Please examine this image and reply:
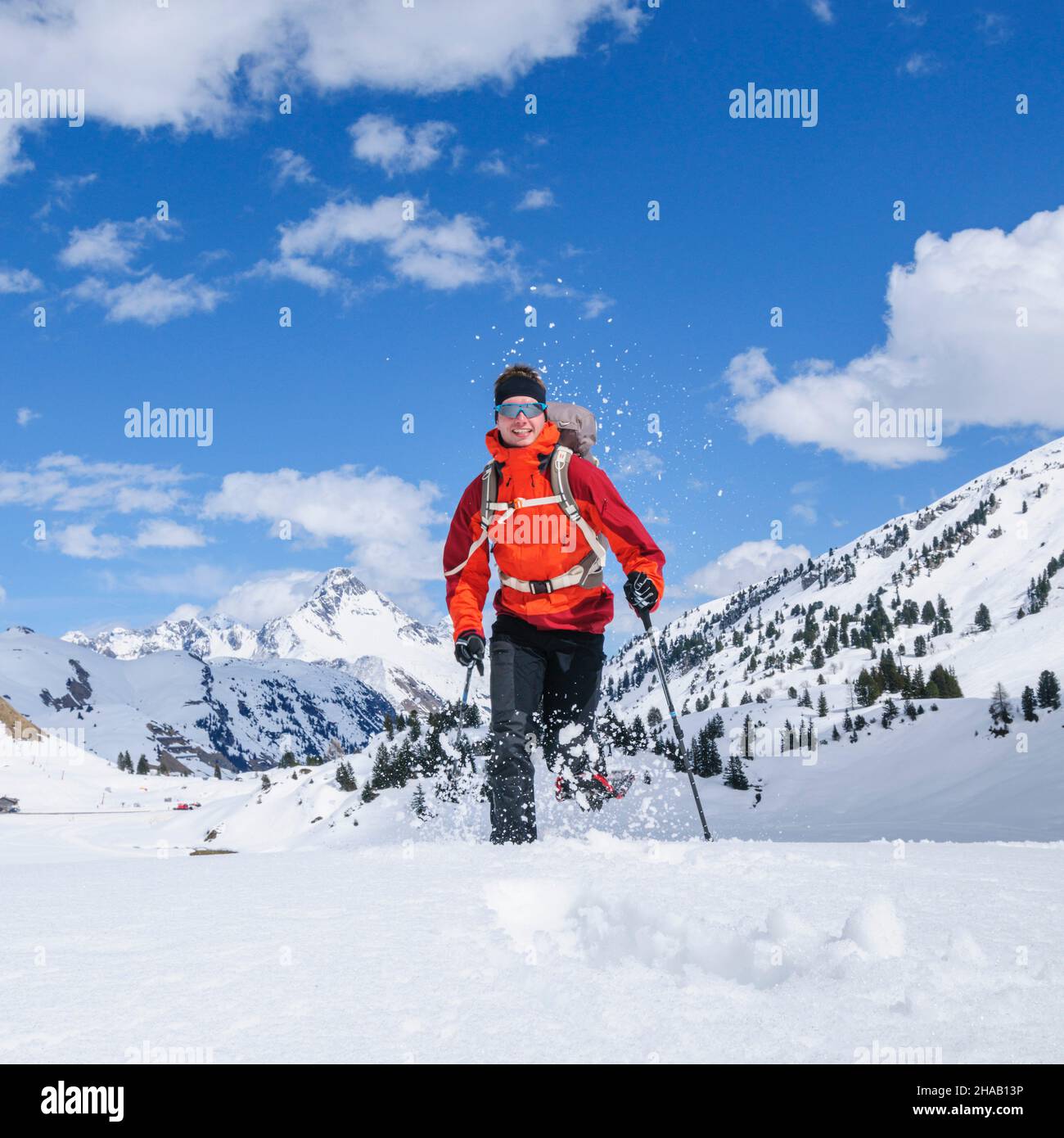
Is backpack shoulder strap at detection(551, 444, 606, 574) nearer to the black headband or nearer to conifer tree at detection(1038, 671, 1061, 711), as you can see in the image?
the black headband

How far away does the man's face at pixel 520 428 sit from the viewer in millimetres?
7121

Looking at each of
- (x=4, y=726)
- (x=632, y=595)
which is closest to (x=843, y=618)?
(x=4, y=726)

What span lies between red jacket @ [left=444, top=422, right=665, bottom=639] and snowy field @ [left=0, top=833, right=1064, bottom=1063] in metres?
3.35

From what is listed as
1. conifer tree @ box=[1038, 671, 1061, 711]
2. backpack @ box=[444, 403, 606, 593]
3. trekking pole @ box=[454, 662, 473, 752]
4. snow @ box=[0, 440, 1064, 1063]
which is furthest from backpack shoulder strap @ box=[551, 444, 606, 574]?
conifer tree @ box=[1038, 671, 1061, 711]

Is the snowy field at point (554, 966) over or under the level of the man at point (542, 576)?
under

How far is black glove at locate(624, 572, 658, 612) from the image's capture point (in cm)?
703

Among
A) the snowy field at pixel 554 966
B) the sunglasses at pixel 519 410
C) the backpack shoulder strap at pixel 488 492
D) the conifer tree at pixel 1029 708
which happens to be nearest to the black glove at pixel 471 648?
the backpack shoulder strap at pixel 488 492

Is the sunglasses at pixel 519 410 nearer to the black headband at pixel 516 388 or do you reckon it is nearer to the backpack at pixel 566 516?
the black headband at pixel 516 388

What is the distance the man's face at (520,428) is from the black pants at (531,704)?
1504mm

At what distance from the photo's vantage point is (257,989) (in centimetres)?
228

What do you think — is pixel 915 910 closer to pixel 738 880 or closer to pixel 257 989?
pixel 738 880

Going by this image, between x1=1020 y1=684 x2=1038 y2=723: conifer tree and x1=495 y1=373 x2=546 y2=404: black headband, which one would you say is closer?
x1=495 y1=373 x2=546 y2=404: black headband

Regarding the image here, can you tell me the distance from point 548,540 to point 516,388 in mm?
1370

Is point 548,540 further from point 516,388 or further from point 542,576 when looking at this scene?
point 516,388
